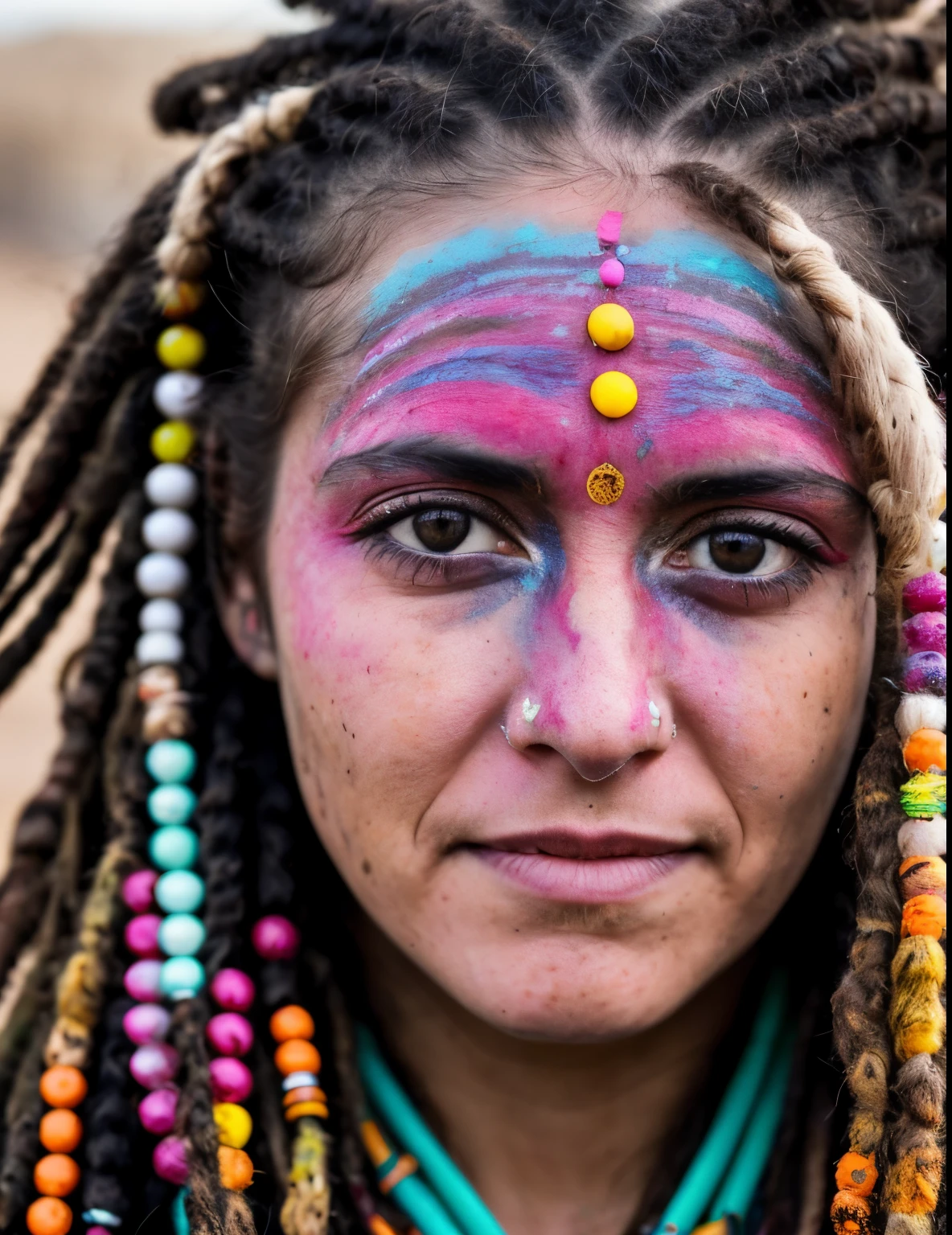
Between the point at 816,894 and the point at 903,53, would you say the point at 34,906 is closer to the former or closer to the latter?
the point at 816,894

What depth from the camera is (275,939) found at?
6.96 feet

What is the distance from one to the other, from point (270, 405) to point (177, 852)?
27.1 inches

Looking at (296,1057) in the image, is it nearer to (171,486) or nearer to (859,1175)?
(859,1175)

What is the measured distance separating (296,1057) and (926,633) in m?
1.07

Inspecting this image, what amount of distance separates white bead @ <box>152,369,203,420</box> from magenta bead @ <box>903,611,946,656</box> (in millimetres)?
1158

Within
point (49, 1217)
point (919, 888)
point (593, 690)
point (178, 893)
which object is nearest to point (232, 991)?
point (178, 893)

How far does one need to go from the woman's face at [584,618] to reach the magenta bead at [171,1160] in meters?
0.45

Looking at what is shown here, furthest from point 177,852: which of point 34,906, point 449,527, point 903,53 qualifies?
point 903,53

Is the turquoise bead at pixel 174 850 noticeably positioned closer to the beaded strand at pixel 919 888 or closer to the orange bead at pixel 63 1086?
the orange bead at pixel 63 1086

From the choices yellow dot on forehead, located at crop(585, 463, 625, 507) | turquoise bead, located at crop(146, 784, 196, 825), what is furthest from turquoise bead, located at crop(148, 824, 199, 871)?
yellow dot on forehead, located at crop(585, 463, 625, 507)

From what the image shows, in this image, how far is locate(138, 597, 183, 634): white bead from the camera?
2254mm

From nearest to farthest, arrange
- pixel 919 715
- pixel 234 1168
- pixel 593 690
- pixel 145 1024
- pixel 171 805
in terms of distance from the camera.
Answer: pixel 593 690 < pixel 919 715 < pixel 234 1168 < pixel 145 1024 < pixel 171 805

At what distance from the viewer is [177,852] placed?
2146mm

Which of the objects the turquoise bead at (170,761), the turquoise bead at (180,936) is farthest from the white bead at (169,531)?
the turquoise bead at (180,936)
